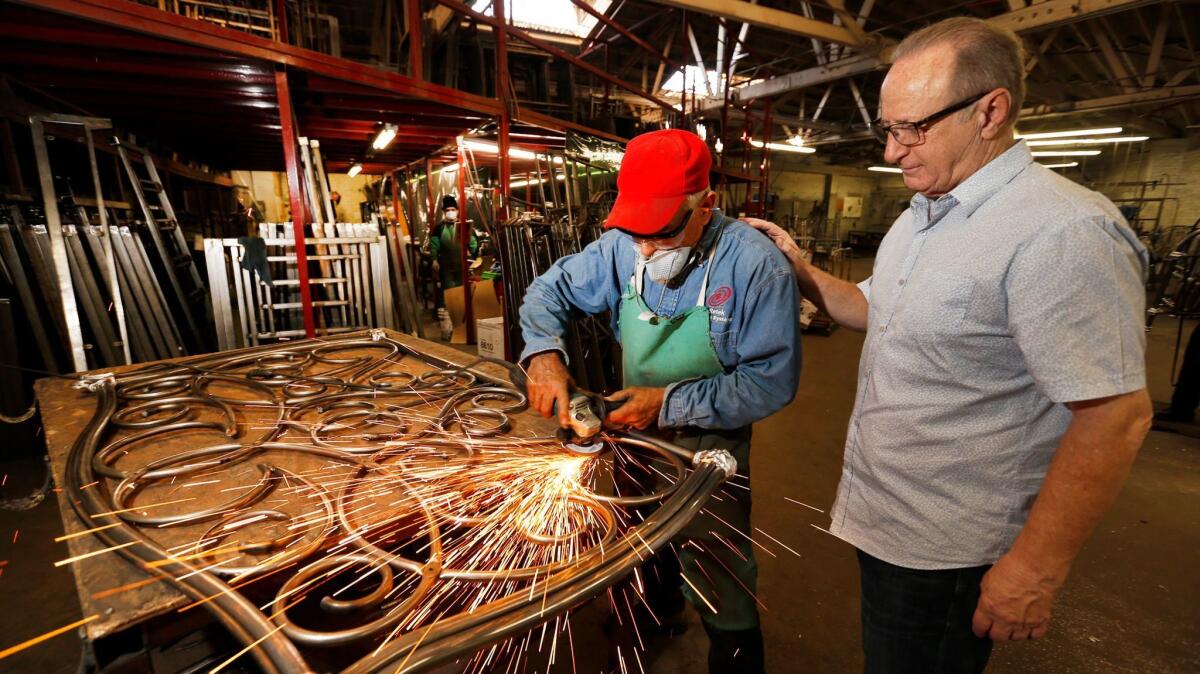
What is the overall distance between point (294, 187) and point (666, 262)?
3.86 metres

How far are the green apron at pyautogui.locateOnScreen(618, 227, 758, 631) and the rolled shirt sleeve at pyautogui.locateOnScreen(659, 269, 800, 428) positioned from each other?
0.52 feet

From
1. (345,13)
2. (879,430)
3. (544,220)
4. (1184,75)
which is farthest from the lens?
(345,13)

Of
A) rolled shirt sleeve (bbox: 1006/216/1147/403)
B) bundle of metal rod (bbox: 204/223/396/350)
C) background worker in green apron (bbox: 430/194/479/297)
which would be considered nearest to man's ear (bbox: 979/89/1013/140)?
rolled shirt sleeve (bbox: 1006/216/1147/403)

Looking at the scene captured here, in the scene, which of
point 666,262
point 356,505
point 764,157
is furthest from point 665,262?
point 764,157

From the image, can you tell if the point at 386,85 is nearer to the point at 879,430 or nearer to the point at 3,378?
the point at 3,378

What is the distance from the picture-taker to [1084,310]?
95 cm

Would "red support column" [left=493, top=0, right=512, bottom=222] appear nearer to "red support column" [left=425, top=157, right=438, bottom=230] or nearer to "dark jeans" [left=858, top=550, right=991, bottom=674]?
"red support column" [left=425, top=157, right=438, bottom=230]

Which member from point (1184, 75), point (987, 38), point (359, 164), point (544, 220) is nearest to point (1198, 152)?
point (1184, 75)

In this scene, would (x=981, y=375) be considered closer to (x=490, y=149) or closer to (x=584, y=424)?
(x=584, y=424)

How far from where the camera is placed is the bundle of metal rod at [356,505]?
89 cm

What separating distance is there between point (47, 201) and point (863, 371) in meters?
5.56

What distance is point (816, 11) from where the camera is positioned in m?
8.40

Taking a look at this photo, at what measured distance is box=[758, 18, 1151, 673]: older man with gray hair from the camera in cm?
96

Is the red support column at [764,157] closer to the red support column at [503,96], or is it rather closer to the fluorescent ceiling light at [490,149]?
the fluorescent ceiling light at [490,149]
